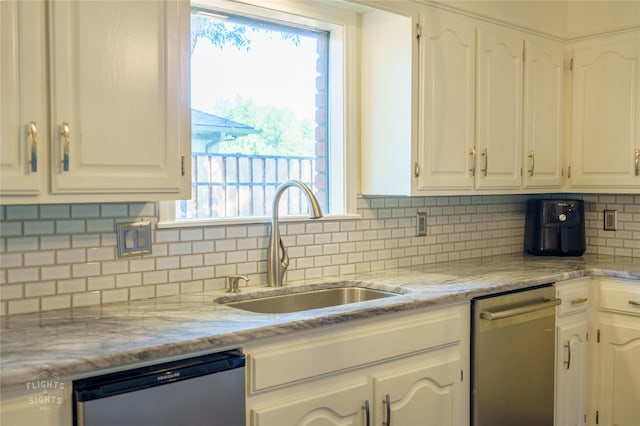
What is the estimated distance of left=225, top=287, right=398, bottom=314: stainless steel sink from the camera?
2334 mm

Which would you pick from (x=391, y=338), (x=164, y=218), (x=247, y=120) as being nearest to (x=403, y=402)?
(x=391, y=338)

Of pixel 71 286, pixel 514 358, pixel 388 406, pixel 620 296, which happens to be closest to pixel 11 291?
pixel 71 286

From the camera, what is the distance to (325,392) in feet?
6.37

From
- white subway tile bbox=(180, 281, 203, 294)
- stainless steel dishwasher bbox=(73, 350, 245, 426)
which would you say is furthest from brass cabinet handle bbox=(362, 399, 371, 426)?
white subway tile bbox=(180, 281, 203, 294)

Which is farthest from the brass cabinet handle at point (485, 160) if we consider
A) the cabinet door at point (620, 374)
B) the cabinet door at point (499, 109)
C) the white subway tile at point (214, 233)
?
the white subway tile at point (214, 233)

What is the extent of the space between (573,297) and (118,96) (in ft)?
7.10

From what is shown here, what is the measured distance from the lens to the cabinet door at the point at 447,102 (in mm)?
2686

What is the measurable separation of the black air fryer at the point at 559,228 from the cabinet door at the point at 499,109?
408mm

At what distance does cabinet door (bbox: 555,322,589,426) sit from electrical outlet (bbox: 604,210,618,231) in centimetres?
84

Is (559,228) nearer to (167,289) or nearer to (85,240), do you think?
(167,289)

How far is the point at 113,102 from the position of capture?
5.84 feet

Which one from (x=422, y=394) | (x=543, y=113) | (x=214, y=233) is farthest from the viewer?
(x=543, y=113)

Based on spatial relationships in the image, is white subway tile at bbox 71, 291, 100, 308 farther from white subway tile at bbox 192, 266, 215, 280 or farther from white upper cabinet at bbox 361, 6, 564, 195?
white upper cabinet at bbox 361, 6, 564, 195

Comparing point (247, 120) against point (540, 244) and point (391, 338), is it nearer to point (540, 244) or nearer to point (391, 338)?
point (391, 338)
